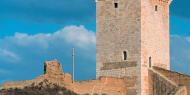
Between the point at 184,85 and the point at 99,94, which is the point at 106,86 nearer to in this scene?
the point at 99,94

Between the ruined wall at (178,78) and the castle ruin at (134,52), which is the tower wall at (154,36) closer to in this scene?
the castle ruin at (134,52)

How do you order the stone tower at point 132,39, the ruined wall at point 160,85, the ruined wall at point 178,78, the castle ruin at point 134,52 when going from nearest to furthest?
the ruined wall at point 178,78 < the ruined wall at point 160,85 < the castle ruin at point 134,52 < the stone tower at point 132,39

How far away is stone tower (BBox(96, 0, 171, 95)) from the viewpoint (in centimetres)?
4572

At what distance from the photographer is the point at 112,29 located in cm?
4703

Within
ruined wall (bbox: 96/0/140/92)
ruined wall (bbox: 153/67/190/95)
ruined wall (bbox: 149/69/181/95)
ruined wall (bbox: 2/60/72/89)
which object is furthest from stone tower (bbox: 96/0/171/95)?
ruined wall (bbox: 2/60/72/89)

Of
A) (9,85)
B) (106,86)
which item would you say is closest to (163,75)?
(106,86)

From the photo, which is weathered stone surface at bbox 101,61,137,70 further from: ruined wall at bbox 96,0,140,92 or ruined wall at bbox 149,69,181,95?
ruined wall at bbox 149,69,181,95

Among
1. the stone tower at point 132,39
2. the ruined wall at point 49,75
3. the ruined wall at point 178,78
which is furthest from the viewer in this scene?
the stone tower at point 132,39

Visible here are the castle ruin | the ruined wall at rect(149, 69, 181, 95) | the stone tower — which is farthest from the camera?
the stone tower

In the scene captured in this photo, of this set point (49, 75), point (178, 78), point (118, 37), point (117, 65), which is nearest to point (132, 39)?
point (118, 37)

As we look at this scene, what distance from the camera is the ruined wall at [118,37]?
4594 cm

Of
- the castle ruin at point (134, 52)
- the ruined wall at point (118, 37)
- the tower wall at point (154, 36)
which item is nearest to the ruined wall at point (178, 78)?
the castle ruin at point (134, 52)

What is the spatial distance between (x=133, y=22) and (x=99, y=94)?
5.34 meters

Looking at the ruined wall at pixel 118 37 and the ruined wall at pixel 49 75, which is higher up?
the ruined wall at pixel 118 37
